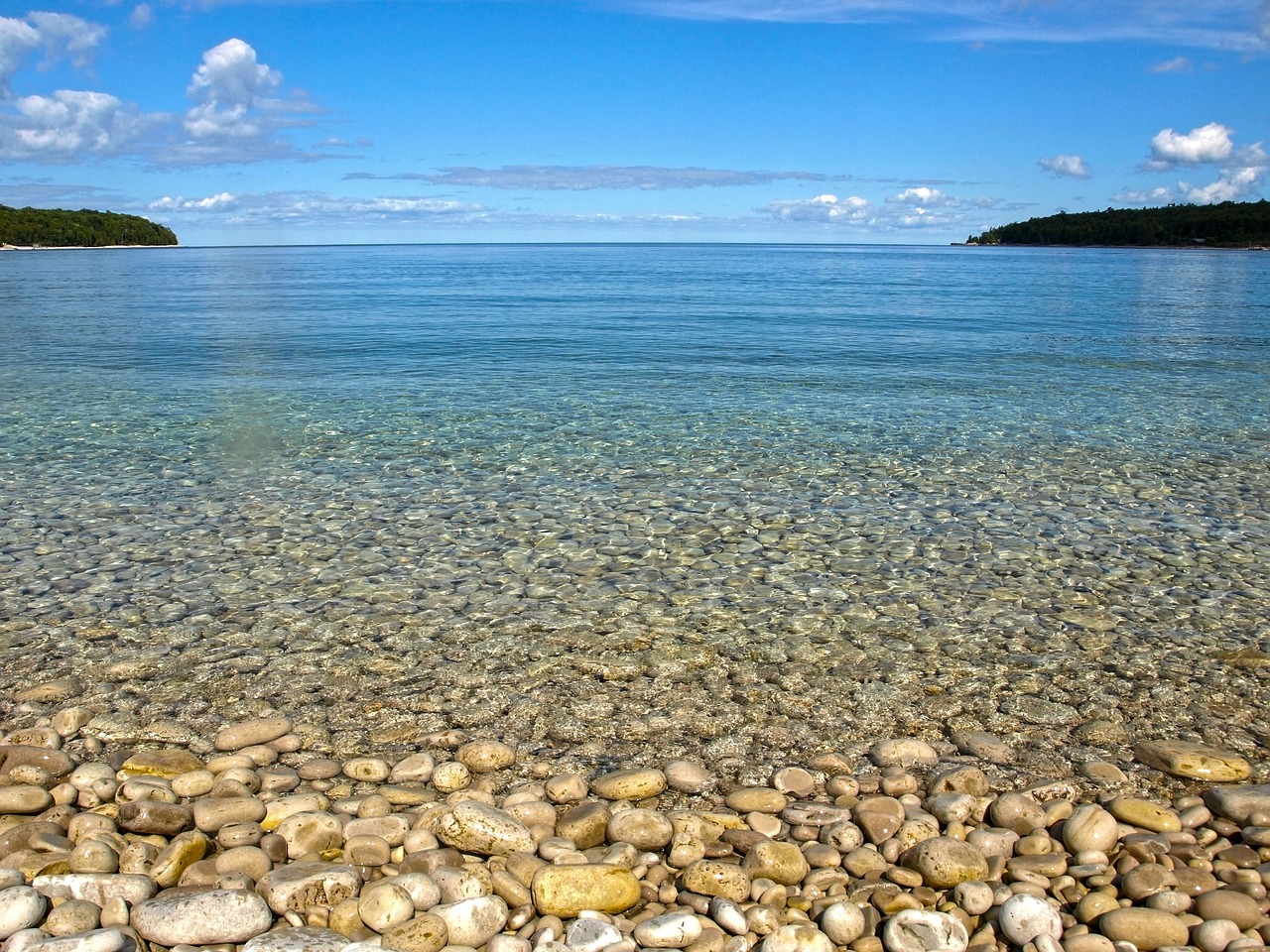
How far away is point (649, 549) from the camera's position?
35.4ft

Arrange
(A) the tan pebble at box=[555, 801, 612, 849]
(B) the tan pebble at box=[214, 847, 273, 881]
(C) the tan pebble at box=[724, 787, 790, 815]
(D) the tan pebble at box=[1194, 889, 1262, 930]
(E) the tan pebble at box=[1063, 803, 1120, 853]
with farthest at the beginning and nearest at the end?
1. (C) the tan pebble at box=[724, 787, 790, 815]
2. (A) the tan pebble at box=[555, 801, 612, 849]
3. (E) the tan pebble at box=[1063, 803, 1120, 853]
4. (B) the tan pebble at box=[214, 847, 273, 881]
5. (D) the tan pebble at box=[1194, 889, 1262, 930]

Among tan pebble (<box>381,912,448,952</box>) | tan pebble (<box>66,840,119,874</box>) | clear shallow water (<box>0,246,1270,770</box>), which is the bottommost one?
tan pebble (<box>381,912,448,952</box>)

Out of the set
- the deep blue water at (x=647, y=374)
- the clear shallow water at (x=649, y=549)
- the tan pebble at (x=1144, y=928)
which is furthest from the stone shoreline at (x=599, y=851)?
the deep blue water at (x=647, y=374)

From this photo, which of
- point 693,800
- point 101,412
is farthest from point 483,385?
point 693,800

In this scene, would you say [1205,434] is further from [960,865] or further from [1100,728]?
[960,865]

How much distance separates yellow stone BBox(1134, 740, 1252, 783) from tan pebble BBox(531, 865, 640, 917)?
3.81 metres

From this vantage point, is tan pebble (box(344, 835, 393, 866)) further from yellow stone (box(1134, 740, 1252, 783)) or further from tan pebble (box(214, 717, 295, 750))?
yellow stone (box(1134, 740, 1252, 783))

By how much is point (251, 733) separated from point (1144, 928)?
221 inches

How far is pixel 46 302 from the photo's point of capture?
5028cm

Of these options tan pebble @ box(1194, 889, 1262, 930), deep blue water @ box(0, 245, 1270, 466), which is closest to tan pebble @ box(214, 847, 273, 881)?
tan pebble @ box(1194, 889, 1262, 930)

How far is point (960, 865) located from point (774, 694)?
243 centimetres

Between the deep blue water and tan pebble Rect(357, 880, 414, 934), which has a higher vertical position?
the deep blue water

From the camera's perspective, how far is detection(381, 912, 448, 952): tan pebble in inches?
187

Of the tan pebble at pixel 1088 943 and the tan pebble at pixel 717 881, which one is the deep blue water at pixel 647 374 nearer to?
the tan pebble at pixel 717 881
